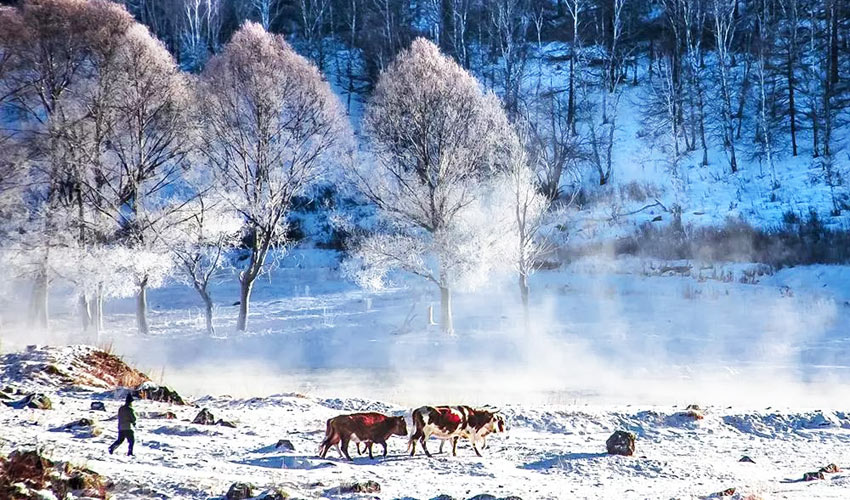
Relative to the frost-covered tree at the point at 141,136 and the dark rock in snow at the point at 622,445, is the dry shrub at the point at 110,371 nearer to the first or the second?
the dark rock in snow at the point at 622,445

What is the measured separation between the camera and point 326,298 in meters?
33.6

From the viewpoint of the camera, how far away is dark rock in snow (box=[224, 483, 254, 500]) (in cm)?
596

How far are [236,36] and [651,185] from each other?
26.1 metres

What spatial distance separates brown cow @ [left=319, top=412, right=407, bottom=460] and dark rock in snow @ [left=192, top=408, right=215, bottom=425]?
7.82ft

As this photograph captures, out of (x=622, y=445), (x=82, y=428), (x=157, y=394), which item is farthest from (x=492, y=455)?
(x=157, y=394)

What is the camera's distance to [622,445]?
9.58m

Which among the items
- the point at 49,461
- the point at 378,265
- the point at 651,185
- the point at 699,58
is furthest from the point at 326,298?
the point at 699,58

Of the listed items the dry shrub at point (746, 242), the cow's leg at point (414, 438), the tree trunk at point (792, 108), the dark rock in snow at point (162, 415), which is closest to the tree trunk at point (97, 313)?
the dark rock in snow at point (162, 415)

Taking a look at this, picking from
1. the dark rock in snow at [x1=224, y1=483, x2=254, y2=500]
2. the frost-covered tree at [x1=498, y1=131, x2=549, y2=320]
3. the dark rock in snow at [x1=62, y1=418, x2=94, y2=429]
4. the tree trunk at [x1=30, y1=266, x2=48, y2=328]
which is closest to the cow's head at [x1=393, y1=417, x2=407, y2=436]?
the dark rock in snow at [x1=224, y1=483, x2=254, y2=500]

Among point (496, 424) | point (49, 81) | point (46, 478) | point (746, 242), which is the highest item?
point (49, 81)

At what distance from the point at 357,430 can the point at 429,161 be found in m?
18.3

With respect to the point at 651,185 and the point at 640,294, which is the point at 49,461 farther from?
the point at 651,185

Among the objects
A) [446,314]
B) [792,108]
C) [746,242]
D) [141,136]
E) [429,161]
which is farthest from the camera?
[792,108]

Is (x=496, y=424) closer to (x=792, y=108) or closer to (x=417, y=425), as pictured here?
(x=417, y=425)
